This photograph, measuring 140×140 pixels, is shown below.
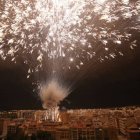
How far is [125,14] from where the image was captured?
6793 mm

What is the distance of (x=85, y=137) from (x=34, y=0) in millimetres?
7714

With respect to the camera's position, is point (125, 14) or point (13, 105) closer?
point (125, 14)

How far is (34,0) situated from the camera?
23.1 ft

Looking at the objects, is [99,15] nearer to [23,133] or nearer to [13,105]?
[23,133]

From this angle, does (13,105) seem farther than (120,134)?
Yes

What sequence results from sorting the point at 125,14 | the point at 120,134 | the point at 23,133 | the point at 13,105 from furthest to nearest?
the point at 13,105 < the point at 120,134 < the point at 23,133 < the point at 125,14

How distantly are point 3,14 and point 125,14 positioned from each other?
131 inches

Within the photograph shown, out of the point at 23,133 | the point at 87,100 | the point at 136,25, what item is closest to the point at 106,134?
the point at 23,133

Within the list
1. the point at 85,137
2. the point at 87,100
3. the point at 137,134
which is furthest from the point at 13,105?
the point at 137,134

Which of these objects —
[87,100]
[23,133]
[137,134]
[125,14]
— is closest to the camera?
[125,14]

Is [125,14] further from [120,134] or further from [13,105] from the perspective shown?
[13,105]

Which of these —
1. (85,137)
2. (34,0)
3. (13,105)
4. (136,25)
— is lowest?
(85,137)

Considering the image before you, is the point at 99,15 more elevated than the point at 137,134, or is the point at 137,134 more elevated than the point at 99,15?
the point at 99,15

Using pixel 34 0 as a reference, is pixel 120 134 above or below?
below
